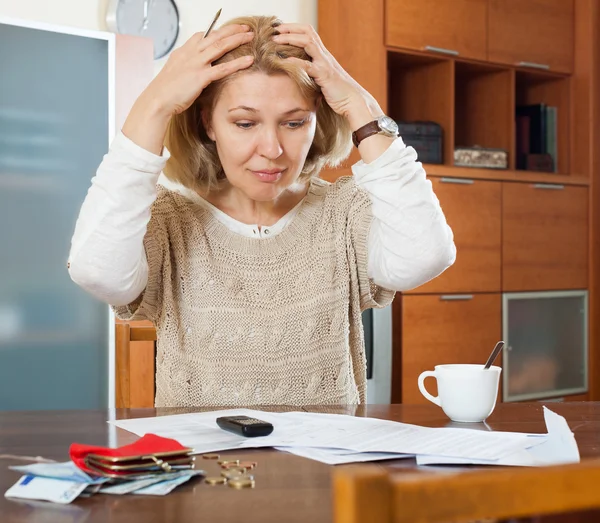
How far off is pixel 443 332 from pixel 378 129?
2.06 metres

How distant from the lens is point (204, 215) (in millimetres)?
1642

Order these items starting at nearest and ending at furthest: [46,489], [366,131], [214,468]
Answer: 1. [46,489]
2. [214,468]
3. [366,131]

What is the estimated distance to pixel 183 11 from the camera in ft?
10.3

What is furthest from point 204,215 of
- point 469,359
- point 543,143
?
point 543,143

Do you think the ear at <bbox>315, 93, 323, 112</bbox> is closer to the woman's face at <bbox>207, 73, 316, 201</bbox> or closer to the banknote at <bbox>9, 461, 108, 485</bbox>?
the woman's face at <bbox>207, 73, 316, 201</bbox>

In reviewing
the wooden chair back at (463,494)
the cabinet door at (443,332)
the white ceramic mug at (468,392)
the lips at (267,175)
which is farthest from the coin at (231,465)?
the cabinet door at (443,332)

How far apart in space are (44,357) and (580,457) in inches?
80.5

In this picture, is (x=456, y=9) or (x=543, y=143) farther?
(x=543, y=143)

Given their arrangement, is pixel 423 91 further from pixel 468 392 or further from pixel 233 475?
pixel 233 475

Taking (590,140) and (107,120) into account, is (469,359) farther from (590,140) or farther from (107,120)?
(107,120)

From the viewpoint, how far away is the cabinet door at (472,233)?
3.44m

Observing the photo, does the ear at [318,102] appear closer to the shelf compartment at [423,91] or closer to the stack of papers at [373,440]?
the stack of papers at [373,440]

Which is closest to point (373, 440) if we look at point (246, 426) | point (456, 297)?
point (246, 426)

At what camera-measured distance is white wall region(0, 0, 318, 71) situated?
9.32 feet
